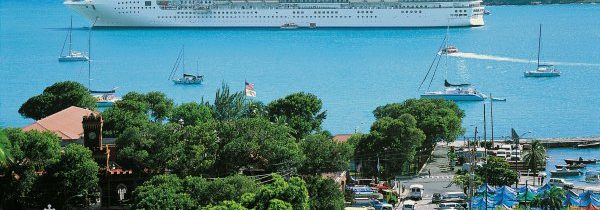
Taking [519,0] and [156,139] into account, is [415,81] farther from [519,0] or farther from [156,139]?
[519,0]

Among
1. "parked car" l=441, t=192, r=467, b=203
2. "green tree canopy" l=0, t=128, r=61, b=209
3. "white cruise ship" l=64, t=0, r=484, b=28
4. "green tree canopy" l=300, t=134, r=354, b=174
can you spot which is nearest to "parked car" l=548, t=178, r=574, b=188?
"parked car" l=441, t=192, r=467, b=203

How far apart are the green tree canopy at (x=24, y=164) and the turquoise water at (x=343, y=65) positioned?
25.0 meters

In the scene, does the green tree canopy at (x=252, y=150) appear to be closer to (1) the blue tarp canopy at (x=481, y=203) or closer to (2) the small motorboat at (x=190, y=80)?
(1) the blue tarp canopy at (x=481, y=203)

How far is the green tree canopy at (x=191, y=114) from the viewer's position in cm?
4603

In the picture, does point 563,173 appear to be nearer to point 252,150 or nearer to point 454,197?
point 454,197

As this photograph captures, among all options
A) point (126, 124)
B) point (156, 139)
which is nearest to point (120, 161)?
point (156, 139)

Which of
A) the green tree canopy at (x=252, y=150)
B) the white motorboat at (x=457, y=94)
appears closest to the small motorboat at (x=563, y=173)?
the green tree canopy at (x=252, y=150)

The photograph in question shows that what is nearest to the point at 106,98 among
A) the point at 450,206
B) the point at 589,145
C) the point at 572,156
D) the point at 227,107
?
the point at 227,107

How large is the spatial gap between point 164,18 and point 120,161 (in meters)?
94.6

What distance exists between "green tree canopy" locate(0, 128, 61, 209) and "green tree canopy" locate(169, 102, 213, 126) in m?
9.76

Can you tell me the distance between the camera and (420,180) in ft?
141

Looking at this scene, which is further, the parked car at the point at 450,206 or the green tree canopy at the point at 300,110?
the green tree canopy at the point at 300,110

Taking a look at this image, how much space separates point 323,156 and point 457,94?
1265 inches

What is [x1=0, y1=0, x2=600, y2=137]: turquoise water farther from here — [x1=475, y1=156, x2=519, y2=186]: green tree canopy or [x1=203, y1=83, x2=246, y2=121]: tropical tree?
[x1=475, y1=156, x2=519, y2=186]: green tree canopy
